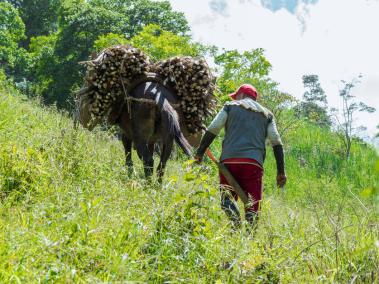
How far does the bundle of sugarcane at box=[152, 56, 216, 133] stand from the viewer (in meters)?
8.05

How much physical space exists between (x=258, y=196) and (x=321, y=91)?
48581 millimetres

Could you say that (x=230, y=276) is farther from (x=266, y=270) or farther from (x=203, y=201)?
(x=203, y=201)

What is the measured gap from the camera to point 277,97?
76.3 feet

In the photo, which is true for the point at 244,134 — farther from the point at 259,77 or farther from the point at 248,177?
the point at 259,77

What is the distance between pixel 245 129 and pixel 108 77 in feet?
8.56

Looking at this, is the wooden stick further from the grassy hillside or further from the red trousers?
the grassy hillside

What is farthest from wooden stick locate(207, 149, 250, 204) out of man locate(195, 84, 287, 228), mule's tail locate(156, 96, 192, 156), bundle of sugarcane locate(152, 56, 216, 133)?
bundle of sugarcane locate(152, 56, 216, 133)

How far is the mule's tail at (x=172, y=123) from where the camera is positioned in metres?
6.98

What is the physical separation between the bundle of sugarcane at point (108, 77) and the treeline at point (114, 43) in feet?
31.2

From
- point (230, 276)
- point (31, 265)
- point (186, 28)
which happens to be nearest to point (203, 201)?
point (230, 276)

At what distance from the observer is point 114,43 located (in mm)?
18922

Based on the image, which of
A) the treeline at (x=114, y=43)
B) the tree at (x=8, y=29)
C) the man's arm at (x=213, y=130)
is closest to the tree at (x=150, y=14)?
the treeline at (x=114, y=43)

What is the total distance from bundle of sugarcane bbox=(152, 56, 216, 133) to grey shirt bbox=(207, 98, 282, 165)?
2200mm

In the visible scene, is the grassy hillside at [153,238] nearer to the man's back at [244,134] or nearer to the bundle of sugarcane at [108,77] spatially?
the man's back at [244,134]
